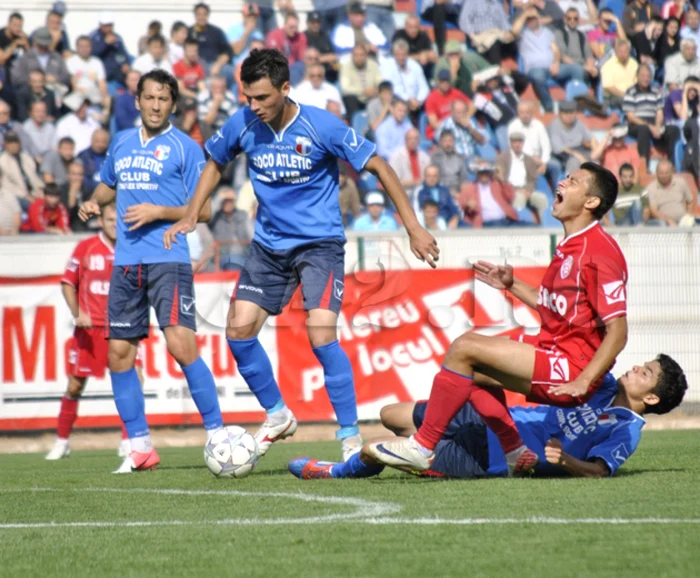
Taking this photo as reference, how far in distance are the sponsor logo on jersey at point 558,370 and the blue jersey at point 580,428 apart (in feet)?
2.20

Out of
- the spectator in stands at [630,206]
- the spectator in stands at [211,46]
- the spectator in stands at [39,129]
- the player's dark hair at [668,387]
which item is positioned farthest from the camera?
the spectator in stands at [211,46]

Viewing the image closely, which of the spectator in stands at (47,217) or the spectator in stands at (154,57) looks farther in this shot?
the spectator in stands at (154,57)

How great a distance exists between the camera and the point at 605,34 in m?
18.7

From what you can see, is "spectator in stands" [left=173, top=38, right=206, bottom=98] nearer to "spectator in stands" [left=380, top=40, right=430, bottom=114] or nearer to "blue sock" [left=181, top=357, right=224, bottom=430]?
"spectator in stands" [left=380, top=40, right=430, bottom=114]

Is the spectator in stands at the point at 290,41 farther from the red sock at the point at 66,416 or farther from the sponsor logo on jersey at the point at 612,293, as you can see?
the sponsor logo on jersey at the point at 612,293

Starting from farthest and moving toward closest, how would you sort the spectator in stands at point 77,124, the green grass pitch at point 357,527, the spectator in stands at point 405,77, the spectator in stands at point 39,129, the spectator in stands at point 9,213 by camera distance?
the spectator in stands at point 405,77, the spectator in stands at point 77,124, the spectator in stands at point 39,129, the spectator in stands at point 9,213, the green grass pitch at point 357,527

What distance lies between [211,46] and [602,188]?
36.8ft

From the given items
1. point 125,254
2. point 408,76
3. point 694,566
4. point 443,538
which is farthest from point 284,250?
point 408,76

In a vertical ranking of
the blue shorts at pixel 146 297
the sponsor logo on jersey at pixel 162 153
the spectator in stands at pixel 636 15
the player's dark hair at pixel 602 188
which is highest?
the spectator in stands at pixel 636 15

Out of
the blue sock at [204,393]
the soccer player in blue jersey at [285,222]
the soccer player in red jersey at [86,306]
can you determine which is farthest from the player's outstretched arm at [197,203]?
the soccer player in red jersey at [86,306]

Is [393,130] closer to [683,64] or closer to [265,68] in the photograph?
[683,64]

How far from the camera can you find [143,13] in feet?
58.0

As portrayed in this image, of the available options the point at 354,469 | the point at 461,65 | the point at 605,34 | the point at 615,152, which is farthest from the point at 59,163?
the point at 605,34

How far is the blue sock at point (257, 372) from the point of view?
729 cm
